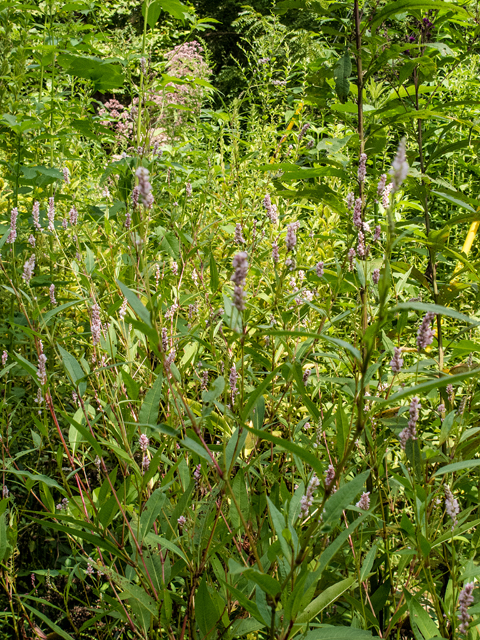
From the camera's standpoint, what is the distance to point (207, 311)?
164 cm

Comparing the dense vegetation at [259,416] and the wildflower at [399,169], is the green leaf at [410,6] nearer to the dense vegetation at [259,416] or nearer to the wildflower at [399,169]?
the dense vegetation at [259,416]

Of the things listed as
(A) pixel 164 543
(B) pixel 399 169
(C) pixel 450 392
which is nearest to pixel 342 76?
(C) pixel 450 392

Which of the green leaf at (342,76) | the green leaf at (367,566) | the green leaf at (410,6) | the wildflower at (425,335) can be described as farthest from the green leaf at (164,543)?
the green leaf at (410,6)

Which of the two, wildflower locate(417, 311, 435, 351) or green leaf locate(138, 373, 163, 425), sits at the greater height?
wildflower locate(417, 311, 435, 351)

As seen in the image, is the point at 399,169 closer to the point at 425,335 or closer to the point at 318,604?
the point at 425,335

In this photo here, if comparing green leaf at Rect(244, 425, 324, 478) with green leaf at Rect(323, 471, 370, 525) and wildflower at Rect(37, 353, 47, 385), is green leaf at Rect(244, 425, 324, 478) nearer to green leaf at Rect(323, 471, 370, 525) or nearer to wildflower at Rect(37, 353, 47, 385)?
green leaf at Rect(323, 471, 370, 525)

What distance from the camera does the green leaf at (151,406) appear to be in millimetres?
919

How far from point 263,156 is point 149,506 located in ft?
7.82

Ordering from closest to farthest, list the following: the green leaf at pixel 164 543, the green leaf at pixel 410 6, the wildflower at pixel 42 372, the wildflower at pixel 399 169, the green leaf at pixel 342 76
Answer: the wildflower at pixel 399 169 → the green leaf at pixel 164 543 → the wildflower at pixel 42 372 → the green leaf at pixel 410 6 → the green leaf at pixel 342 76

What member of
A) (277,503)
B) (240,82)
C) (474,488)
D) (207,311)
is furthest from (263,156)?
(240,82)

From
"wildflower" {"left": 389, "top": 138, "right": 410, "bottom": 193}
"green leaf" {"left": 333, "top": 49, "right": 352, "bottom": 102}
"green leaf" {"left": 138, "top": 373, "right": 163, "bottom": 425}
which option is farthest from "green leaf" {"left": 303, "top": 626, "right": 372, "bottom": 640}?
"green leaf" {"left": 333, "top": 49, "right": 352, "bottom": 102}

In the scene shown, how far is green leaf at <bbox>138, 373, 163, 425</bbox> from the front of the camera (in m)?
0.92

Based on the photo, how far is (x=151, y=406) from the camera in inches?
36.5

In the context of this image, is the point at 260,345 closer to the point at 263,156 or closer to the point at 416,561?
the point at 416,561
